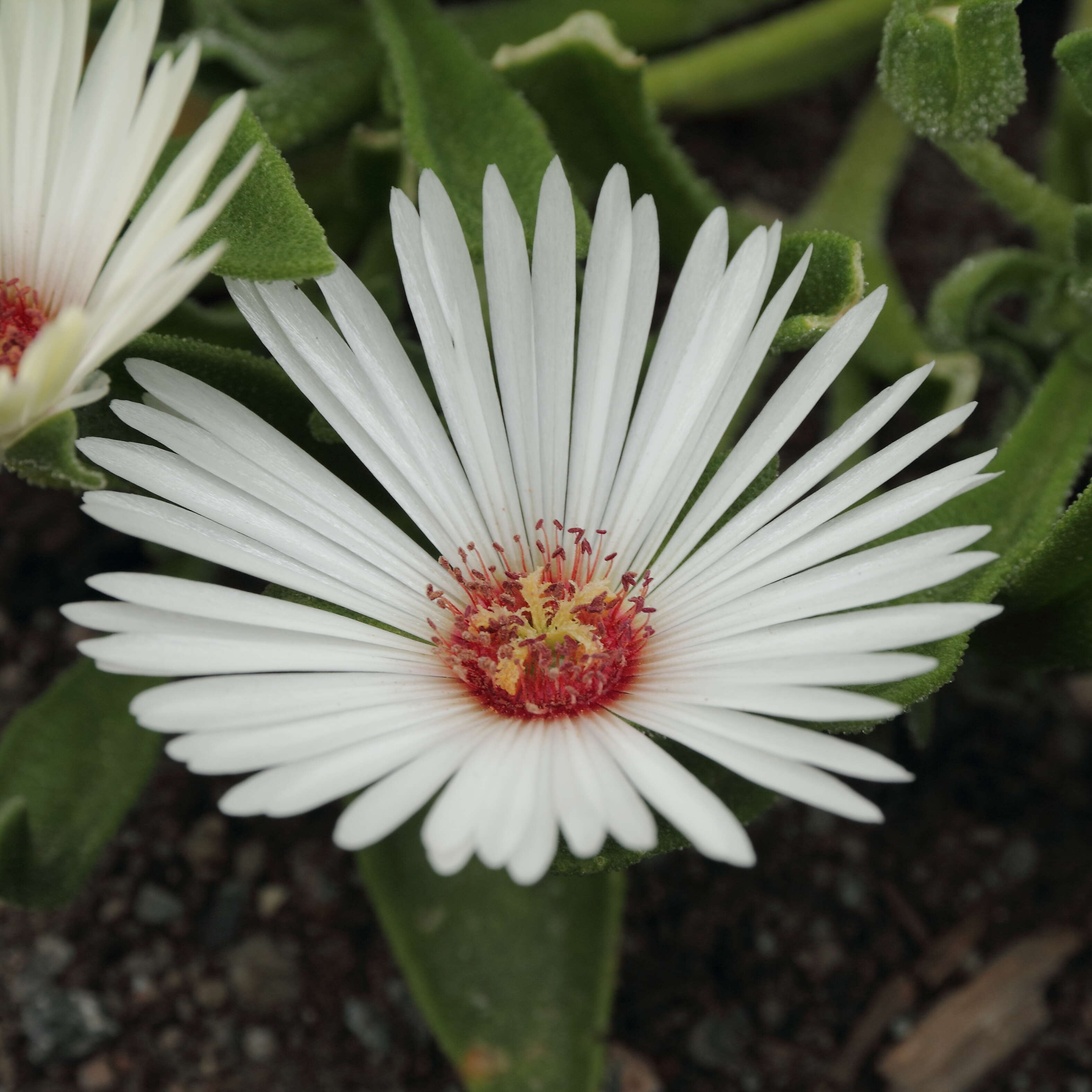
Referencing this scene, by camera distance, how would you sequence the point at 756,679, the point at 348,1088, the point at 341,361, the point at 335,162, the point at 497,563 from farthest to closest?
the point at 335,162, the point at 348,1088, the point at 497,563, the point at 341,361, the point at 756,679

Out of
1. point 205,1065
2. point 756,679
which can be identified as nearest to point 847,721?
point 756,679

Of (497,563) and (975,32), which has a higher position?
(975,32)

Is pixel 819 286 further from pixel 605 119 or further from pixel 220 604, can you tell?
pixel 220 604

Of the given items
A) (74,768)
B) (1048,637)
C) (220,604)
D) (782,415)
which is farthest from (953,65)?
(74,768)

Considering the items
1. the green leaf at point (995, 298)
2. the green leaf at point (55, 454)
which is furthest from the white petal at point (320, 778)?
the green leaf at point (995, 298)

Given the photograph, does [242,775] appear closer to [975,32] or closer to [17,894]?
[17,894]

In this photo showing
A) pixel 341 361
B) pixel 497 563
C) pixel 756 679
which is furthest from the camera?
pixel 497 563

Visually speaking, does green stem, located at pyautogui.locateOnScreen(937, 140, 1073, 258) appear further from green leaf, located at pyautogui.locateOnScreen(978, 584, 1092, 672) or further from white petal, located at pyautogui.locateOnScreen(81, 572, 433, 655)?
white petal, located at pyautogui.locateOnScreen(81, 572, 433, 655)
